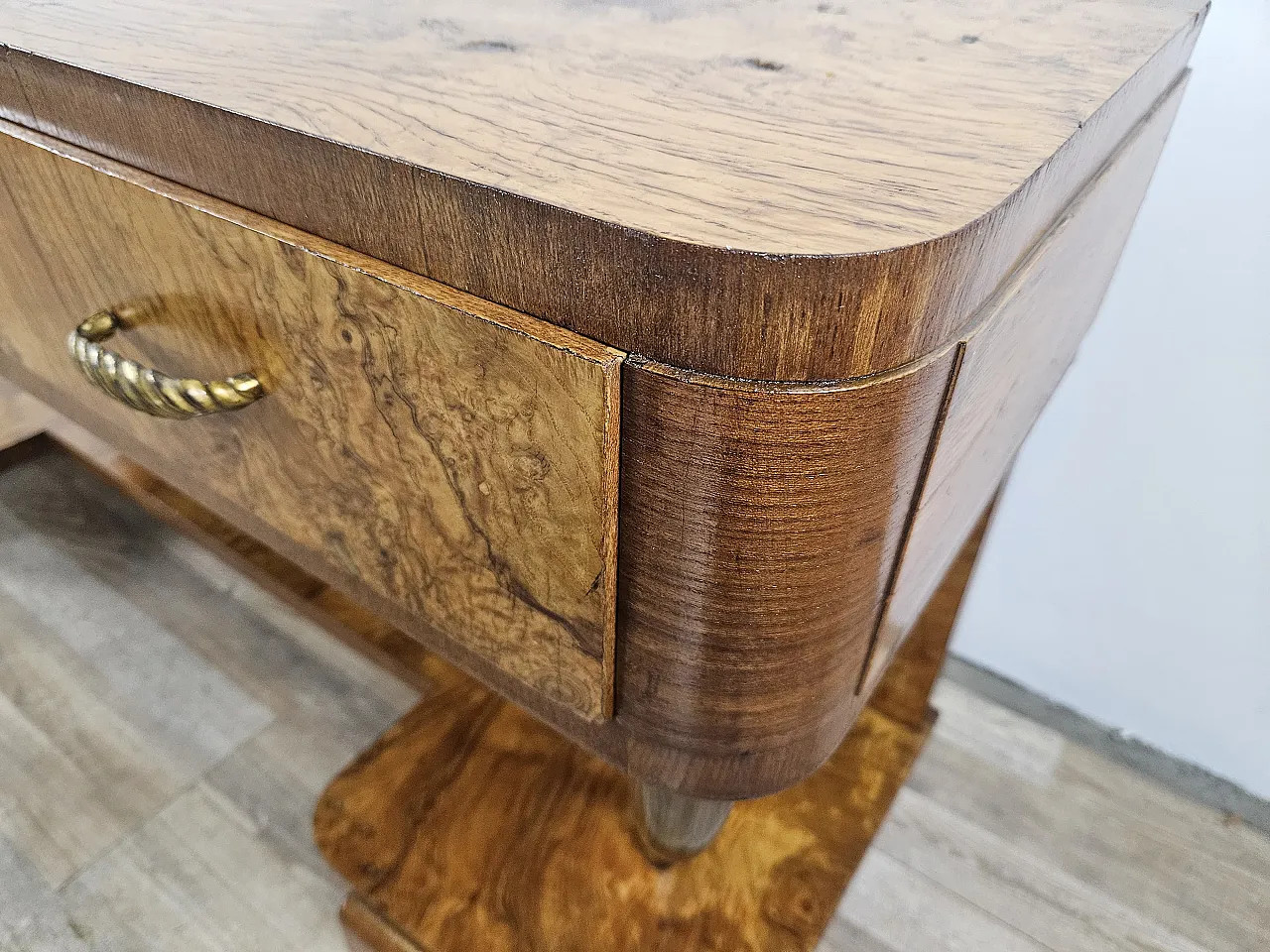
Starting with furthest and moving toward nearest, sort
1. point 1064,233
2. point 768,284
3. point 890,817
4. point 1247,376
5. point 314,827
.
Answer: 1. point 890,817
2. point 1247,376
3. point 314,827
4. point 1064,233
5. point 768,284

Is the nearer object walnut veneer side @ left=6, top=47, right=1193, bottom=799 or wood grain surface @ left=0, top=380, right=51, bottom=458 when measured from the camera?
walnut veneer side @ left=6, top=47, right=1193, bottom=799

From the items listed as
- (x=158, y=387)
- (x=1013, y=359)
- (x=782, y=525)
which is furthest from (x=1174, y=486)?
(x=158, y=387)

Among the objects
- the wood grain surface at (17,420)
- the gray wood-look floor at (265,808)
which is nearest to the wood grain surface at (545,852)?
the gray wood-look floor at (265,808)

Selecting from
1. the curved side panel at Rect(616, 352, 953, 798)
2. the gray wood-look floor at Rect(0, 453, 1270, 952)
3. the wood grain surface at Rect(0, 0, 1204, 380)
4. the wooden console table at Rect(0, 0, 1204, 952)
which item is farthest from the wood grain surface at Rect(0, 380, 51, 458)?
the curved side panel at Rect(616, 352, 953, 798)

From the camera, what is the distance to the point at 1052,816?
71cm

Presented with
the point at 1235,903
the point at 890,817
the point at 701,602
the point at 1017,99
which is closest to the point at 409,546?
the point at 701,602

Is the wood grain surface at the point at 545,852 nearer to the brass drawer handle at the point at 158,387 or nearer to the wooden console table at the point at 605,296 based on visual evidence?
the wooden console table at the point at 605,296

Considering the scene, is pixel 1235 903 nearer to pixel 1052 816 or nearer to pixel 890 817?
pixel 1052 816

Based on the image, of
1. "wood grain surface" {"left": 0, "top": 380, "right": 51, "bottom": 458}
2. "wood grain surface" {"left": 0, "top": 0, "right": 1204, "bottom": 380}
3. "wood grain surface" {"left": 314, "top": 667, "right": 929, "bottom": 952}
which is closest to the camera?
"wood grain surface" {"left": 0, "top": 0, "right": 1204, "bottom": 380}

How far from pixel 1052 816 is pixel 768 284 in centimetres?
69

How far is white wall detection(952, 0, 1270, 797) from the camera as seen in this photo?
21.1 inches

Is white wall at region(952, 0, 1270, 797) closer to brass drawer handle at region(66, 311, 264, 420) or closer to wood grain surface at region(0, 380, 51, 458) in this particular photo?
brass drawer handle at region(66, 311, 264, 420)

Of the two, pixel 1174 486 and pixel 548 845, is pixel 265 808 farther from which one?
pixel 1174 486

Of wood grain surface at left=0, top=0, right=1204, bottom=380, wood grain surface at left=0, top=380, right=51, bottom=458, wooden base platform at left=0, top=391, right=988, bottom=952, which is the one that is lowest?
wood grain surface at left=0, top=380, right=51, bottom=458
